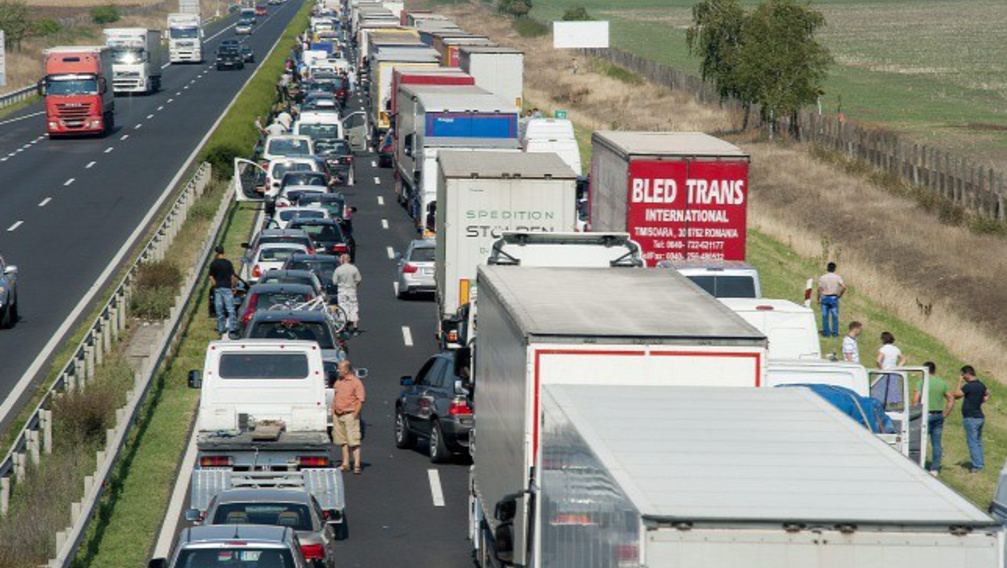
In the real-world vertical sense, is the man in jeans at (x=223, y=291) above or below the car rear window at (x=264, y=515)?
below

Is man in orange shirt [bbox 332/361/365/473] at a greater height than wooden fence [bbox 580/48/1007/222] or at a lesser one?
greater

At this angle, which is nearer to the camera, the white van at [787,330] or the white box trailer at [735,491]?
the white box trailer at [735,491]

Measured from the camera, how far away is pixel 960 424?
1101 inches

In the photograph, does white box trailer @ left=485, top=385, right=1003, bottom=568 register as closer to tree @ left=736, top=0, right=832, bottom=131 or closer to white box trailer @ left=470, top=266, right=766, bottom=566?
white box trailer @ left=470, top=266, right=766, bottom=566

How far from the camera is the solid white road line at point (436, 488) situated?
72.0ft

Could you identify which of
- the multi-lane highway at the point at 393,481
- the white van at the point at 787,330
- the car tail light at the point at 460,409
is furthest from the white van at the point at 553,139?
the car tail light at the point at 460,409

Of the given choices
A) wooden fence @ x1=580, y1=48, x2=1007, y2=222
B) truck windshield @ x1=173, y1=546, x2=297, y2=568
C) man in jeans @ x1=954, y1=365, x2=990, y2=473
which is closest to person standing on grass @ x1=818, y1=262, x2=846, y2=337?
man in jeans @ x1=954, y1=365, x2=990, y2=473

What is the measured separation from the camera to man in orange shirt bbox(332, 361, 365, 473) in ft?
75.0

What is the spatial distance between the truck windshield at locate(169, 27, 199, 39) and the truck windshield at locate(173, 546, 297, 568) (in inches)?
4303

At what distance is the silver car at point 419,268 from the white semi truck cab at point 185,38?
8614 centimetres

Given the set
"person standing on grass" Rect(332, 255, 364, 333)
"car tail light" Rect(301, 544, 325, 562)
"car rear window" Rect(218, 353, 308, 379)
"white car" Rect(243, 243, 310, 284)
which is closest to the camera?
"car tail light" Rect(301, 544, 325, 562)

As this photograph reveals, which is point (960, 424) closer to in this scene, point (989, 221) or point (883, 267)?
point (883, 267)

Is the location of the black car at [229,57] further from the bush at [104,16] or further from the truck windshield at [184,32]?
the bush at [104,16]

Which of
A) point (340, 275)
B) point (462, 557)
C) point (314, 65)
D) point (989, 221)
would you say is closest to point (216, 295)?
point (340, 275)
